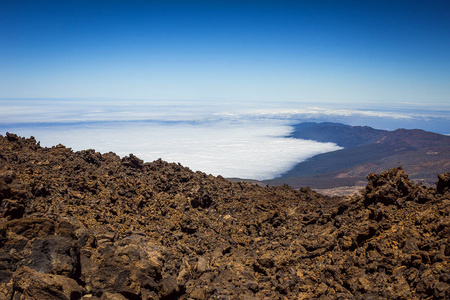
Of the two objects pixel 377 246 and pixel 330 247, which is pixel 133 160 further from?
pixel 377 246

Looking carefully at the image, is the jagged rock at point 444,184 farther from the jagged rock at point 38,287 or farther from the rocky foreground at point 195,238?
the jagged rock at point 38,287

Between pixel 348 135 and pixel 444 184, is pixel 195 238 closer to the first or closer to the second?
pixel 444 184

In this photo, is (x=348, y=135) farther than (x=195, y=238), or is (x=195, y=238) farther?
(x=348, y=135)

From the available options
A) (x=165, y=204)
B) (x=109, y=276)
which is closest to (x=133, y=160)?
(x=165, y=204)

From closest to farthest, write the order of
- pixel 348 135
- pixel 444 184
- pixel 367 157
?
pixel 444 184 → pixel 367 157 → pixel 348 135

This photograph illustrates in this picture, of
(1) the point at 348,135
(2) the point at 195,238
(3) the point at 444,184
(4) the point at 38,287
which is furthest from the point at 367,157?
(4) the point at 38,287

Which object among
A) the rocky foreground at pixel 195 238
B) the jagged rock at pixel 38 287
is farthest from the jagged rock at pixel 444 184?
the jagged rock at pixel 38 287

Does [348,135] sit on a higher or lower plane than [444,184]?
lower
